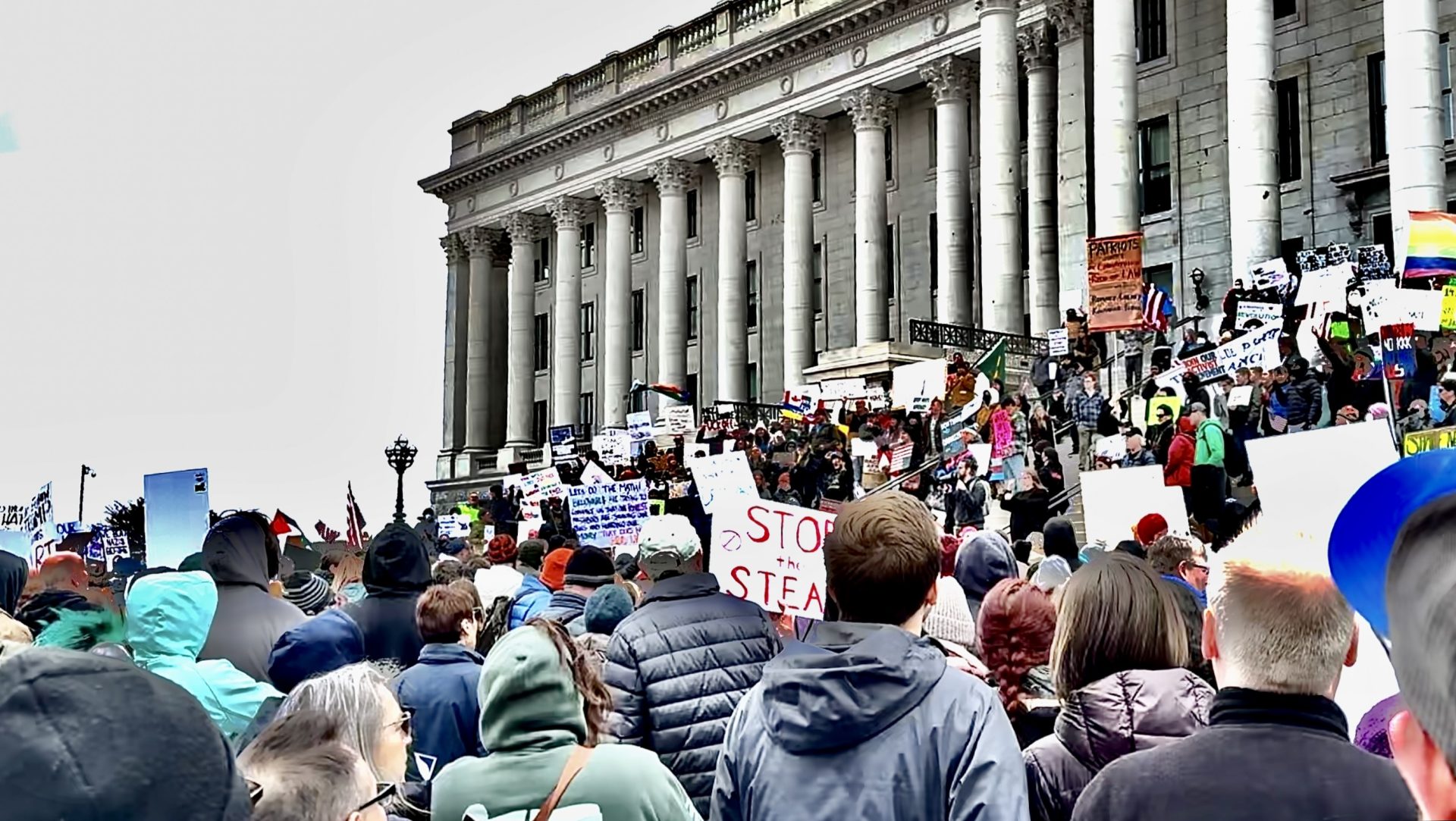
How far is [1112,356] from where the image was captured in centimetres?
2847

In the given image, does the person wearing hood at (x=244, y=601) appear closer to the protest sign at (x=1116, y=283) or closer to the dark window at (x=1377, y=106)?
the protest sign at (x=1116, y=283)

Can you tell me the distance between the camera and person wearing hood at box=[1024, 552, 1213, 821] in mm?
3678

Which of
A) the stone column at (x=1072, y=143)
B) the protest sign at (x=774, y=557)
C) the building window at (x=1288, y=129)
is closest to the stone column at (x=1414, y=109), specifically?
the building window at (x=1288, y=129)

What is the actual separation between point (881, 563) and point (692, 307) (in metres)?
49.0

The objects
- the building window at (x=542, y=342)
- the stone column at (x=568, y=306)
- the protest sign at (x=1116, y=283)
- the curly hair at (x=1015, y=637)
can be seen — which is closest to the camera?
the curly hair at (x=1015, y=637)

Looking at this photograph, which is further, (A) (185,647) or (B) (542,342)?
(B) (542,342)

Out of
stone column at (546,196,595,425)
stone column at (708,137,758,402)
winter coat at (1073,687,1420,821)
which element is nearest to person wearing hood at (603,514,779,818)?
winter coat at (1073,687,1420,821)

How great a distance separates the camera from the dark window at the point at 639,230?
54.9 metres

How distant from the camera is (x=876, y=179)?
41.5 meters

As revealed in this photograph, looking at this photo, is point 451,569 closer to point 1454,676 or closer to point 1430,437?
point 1430,437

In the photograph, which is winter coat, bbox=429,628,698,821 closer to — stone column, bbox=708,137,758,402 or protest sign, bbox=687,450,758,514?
protest sign, bbox=687,450,758,514

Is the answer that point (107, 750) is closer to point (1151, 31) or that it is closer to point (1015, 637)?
point (1015, 637)

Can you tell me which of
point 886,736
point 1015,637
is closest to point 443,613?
point 1015,637

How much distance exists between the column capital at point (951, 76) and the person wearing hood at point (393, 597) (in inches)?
1350
